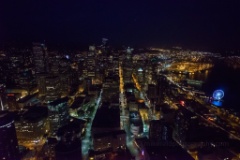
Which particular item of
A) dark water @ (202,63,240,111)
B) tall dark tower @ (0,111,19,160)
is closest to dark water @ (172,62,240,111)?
dark water @ (202,63,240,111)

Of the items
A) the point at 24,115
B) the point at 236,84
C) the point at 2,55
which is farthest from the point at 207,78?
the point at 2,55

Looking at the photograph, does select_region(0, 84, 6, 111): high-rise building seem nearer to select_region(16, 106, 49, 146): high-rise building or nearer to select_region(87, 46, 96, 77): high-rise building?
select_region(16, 106, 49, 146): high-rise building

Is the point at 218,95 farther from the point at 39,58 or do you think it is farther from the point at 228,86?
the point at 39,58

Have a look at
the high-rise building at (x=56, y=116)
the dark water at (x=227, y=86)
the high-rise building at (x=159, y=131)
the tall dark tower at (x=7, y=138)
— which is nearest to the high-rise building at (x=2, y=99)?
the high-rise building at (x=56, y=116)

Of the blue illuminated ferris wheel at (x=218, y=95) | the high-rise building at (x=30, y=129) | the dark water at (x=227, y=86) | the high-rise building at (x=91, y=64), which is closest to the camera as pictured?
the high-rise building at (x=30, y=129)

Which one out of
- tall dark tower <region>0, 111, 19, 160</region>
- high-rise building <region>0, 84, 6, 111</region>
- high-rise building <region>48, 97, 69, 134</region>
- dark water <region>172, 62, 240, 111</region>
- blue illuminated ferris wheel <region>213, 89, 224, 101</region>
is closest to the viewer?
tall dark tower <region>0, 111, 19, 160</region>

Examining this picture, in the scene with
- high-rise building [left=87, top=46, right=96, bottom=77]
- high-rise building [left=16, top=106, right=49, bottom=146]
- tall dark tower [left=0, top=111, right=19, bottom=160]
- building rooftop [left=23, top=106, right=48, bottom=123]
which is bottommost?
high-rise building [left=16, top=106, right=49, bottom=146]

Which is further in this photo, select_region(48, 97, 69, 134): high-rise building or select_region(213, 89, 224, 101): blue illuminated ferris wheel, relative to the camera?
select_region(213, 89, 224, 101): blue illuminated ferris wheel

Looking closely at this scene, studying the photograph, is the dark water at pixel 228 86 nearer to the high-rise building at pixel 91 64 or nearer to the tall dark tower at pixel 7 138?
the high-rise building at pixel 91 64
